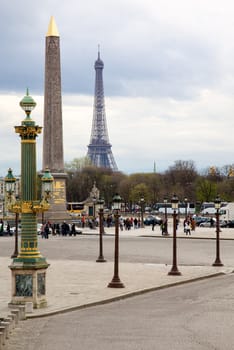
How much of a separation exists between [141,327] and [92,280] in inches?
370

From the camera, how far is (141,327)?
1584 centimetres

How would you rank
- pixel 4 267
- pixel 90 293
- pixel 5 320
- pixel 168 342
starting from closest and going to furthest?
pixel 168 342 → pixel 5 320 → pixel 90 293 → pixel 4 267

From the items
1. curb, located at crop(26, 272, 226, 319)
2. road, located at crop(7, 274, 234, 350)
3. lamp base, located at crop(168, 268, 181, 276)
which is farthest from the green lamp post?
lamp base, located at crop(168, 268, 181, 276)

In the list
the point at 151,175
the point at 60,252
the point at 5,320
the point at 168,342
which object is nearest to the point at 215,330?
the point at 168,342

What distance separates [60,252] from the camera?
41.0 m

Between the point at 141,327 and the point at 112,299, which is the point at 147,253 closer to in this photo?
the point at 112,299

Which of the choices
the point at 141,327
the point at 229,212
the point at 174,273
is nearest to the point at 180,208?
Result: the point at 229,212

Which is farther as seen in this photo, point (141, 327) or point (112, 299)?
point (112, 299)

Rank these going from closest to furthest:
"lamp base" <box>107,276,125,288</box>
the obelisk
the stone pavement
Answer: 1. the stone pavement
2. "lamp base" <box>107,276,125,288</box>
3. the obelisk

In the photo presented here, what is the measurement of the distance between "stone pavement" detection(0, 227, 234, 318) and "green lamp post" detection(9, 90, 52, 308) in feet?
1.50

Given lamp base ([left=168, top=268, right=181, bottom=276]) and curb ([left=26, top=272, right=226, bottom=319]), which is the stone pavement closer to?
curb ([left=26, top=272, right=226, bottom=319])

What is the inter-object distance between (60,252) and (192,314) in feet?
78.2

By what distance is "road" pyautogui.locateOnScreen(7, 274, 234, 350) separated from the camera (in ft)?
46.2

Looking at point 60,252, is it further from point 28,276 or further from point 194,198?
point 194,198
